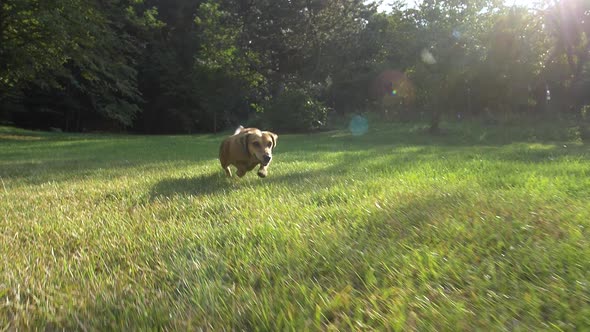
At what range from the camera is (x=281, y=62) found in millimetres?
32375

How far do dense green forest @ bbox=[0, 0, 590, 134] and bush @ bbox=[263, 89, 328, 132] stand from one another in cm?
9

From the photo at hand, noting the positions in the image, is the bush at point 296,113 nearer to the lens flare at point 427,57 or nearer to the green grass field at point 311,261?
the lens flare at point 427,57

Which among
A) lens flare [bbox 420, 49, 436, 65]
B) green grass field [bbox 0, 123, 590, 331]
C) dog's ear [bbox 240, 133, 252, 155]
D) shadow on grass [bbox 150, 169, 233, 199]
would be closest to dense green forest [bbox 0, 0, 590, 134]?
lens flare [bbox 420, 49, 436, 65]

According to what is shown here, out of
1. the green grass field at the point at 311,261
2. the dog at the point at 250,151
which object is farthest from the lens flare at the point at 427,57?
the green grass field at the point at 311,261

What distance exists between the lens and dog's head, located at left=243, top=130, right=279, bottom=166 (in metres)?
5.09

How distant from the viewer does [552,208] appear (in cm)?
239

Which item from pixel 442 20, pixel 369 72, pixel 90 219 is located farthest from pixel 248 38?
pixel 90 219

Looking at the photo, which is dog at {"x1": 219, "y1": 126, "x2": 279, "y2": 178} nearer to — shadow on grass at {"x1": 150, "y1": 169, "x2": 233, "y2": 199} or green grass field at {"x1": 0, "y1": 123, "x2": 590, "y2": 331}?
shadow on grass at {"x1": 150, "y1": 169, "x2": 233, "y2": 199}

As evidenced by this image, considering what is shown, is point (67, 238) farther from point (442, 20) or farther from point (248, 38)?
point (248, 38)

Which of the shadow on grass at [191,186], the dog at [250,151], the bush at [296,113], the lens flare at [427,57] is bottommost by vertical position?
the shadow on grass at [191,186]

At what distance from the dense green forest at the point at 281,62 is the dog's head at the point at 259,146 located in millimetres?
15927

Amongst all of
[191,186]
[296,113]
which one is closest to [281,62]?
[296,113]

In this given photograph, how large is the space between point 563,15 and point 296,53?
58.5ft

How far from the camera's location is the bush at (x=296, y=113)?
26141 millimetres
